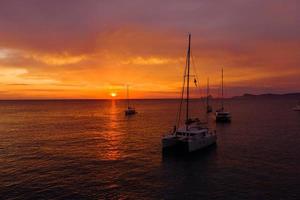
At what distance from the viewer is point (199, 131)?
4622cm

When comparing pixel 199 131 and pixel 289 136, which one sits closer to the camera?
pixel 199 131

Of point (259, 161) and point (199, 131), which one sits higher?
point (199, 131)

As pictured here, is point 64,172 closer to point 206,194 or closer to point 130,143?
point 206,194

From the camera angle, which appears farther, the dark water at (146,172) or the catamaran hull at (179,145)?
the catamaran hull at (179,145)

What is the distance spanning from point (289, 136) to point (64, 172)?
178ft

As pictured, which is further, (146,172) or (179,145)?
(179,145)

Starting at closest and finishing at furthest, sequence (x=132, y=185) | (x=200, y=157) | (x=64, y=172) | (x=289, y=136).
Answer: (x=132, y=185) → (x=64, y=172) → (x=200, y=157) → (x=289, y=136)

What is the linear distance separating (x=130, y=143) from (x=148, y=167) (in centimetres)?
1937

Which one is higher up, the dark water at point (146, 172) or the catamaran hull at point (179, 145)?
the catamaran hull at point (179, 145)

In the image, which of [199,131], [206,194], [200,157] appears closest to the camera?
[206,194]

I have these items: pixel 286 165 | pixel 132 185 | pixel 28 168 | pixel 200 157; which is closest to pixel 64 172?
pixel 28 168

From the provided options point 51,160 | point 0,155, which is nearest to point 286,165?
point 51,160

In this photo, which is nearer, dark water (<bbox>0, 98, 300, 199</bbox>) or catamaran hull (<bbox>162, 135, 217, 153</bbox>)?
dark water (<bbox>0, 98, 300, 199</bbox>)

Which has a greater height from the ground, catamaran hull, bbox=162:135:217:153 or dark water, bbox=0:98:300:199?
catamaran hull, bbox=162:135:217:153
